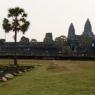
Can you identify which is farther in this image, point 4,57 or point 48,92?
point 4,57

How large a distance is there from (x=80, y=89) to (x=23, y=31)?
179 ft

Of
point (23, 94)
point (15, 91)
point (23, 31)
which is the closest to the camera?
point (23, 94)

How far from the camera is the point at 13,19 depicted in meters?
80.2

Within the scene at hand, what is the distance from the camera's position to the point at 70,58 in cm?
10306

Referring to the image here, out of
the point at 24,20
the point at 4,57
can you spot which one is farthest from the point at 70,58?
the point at 24,20

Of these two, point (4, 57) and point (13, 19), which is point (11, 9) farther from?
point (4, 57)

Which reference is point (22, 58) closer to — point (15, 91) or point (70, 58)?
point (70, 58)

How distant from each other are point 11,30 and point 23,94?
189 ft

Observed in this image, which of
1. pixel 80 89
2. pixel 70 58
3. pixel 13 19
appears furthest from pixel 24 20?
pixel 80 89

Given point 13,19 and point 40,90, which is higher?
point 13,19

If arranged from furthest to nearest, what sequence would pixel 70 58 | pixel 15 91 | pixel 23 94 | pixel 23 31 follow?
pixel 70 58 < pixel 23 31 < pixel 15 91 < pixel 23 94

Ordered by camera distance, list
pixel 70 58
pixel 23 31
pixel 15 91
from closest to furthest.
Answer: pixel 15 91
pixel 23 31
pixel 70 58

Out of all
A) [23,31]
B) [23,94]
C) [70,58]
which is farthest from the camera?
[70,58]

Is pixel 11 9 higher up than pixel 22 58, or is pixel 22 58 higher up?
pixel 11 9
